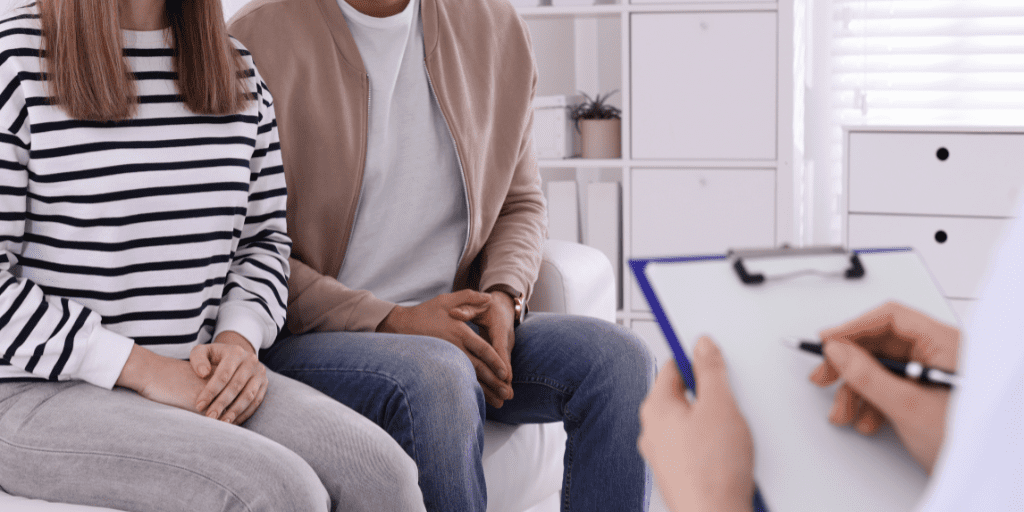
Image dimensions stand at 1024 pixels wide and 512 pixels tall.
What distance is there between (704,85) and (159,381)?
5.57ft

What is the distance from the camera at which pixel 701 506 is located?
0.55 meters

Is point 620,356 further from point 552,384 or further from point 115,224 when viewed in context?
point 115,224

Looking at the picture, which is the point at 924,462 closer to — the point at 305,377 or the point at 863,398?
the point at 863,398

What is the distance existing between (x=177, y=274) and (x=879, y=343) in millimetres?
809

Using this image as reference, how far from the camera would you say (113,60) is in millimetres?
1095

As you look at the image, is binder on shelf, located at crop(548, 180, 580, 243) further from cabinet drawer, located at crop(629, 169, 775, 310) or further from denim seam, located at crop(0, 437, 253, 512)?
denim seam, located at crop(0, 437, 253, 512)

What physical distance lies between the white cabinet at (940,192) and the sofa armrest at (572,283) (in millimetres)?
937

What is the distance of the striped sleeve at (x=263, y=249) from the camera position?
3.93 feet

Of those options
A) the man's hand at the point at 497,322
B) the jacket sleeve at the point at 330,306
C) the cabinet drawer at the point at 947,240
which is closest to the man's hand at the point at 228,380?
the jacket sleeve at the point at 330,306

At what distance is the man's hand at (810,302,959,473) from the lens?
537 mm

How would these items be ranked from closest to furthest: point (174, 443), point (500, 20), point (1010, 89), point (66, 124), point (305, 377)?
1. point (174, 443)
2. point (66, 124)
3. point (305, 377)
4. point (500, 20)
5. point (1010, 89)

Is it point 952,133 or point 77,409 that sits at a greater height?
point 952,133

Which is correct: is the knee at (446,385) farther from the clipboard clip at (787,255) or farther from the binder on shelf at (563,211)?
the binder on shelf at (563,211)

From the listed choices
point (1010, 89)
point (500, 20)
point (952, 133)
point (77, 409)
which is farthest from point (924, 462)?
point (1010, 89)
